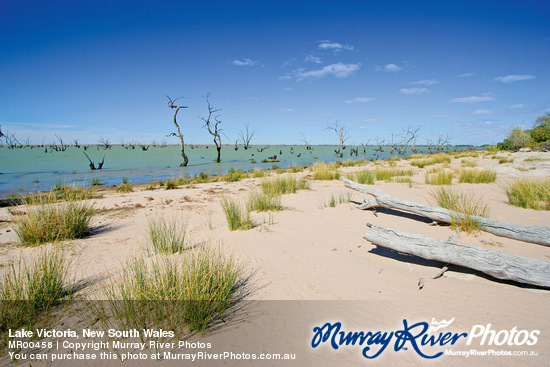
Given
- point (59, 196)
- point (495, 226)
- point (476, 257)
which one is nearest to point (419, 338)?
point (476, 257)

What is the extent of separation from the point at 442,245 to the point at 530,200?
5554 mm

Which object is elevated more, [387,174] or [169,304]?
[387,174]

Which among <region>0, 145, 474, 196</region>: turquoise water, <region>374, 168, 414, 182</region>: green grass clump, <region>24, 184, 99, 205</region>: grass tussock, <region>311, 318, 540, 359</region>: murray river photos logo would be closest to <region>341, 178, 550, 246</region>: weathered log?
<region>311, 318, 540, 359</region>: murray river photos logo

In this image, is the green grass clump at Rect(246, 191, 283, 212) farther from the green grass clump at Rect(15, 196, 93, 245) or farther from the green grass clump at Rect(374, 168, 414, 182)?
the green grass clump at Rect(374, 168, 414, 182)

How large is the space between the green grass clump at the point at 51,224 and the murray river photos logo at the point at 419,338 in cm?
523

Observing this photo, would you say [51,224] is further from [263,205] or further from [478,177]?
[478,177]

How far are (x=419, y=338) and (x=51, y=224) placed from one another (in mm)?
6674

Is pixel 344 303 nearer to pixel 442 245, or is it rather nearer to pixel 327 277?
pixel 327 277

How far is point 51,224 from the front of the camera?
5.13 metres

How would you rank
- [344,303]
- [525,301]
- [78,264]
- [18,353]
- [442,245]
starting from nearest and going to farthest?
1. [18,353]
2. [525,301]
3. [344,303]
4. [442,245]
5. [78,264]

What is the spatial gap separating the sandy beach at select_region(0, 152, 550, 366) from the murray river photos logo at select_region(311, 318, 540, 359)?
0.05 metres

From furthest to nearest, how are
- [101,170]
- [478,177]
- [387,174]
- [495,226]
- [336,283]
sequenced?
1. [101,170]
2. [387,174]
3. [478,177]
4. [495,226]
5. [336,283]

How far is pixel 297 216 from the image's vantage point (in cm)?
681

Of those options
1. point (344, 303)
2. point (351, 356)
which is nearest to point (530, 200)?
point (344, 303)
